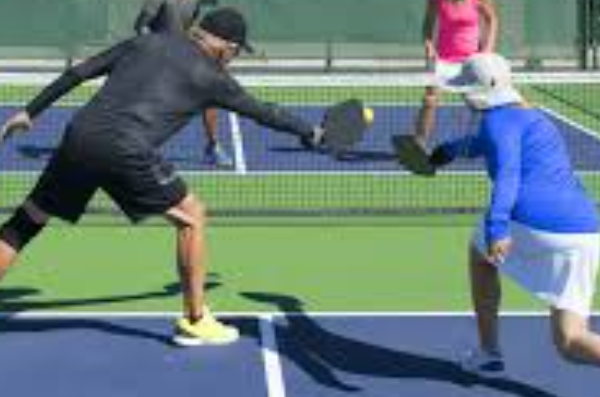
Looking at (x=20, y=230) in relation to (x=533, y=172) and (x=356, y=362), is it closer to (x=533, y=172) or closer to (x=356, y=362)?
(x=356, y=362)

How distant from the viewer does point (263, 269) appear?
8.28 meters

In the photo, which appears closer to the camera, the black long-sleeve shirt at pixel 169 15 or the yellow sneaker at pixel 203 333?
the yellow sneaker at pixel 203 333

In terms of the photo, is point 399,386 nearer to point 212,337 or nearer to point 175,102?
point 212,337

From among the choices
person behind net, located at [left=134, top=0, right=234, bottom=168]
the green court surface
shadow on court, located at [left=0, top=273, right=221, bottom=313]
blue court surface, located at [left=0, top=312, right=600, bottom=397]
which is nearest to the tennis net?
person behind net, located at [left=134, top=0, right=234, bottom=168]

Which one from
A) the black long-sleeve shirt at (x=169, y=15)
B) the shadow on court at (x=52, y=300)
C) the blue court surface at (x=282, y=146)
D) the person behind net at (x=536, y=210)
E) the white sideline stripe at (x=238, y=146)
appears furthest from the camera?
the blue court surface at (x=282, y=146)

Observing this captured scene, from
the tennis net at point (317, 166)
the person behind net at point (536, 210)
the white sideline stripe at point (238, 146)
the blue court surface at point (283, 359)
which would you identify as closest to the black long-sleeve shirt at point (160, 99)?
the blue court surface at point (283, 359)

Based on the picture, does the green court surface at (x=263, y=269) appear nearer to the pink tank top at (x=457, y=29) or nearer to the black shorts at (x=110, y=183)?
the black shorts at (x=110, y=183)

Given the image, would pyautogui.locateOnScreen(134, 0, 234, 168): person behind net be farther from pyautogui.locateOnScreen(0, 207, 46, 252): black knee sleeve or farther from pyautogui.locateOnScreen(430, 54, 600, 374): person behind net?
pyautogui.locateOnScreen(430, 54, 600, 374): person behind net

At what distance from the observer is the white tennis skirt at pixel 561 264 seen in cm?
556

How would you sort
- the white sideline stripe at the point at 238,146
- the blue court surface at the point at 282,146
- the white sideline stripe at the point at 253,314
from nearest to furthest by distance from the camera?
the white sideline stripe at the point at 253,314
the white sideline stripe at the point at 238,146
the blue court surface at the point at 282,146

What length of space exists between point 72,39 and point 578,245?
16189 millimetres

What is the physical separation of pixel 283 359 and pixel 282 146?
22.6 ft

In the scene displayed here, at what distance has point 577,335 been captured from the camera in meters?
5.59

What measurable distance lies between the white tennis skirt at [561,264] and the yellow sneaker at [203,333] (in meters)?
1.51
